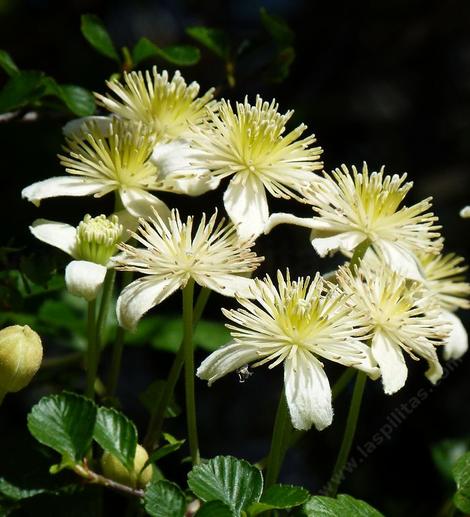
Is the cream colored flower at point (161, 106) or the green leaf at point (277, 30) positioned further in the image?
the green leaf at point (277, 30)

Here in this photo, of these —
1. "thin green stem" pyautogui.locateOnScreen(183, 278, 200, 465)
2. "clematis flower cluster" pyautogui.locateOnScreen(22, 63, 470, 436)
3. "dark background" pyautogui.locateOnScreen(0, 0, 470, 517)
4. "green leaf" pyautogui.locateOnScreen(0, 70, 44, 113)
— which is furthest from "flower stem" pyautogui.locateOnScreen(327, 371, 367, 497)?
"dark background" pyautogui.locateOnScreen(0, 0, 470, 517)

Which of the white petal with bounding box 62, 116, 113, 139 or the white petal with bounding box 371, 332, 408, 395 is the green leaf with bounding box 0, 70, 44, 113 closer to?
the white petal with bounding box 62, 116, 113, 139

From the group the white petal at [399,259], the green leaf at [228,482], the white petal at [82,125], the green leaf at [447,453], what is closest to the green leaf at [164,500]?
the green leaf at [228,482]

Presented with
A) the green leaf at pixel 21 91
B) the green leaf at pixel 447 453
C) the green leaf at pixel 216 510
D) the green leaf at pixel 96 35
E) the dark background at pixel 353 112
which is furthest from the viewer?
the dark background at pixel 353 112

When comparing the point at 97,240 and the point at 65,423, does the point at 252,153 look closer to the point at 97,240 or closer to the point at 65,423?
the point at 97,240

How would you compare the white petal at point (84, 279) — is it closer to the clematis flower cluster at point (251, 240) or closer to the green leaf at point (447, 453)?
the clematis flower cluster at point (251, 240)

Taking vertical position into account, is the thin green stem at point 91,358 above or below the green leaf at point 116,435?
above

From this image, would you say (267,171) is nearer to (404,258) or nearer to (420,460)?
(404,258)
